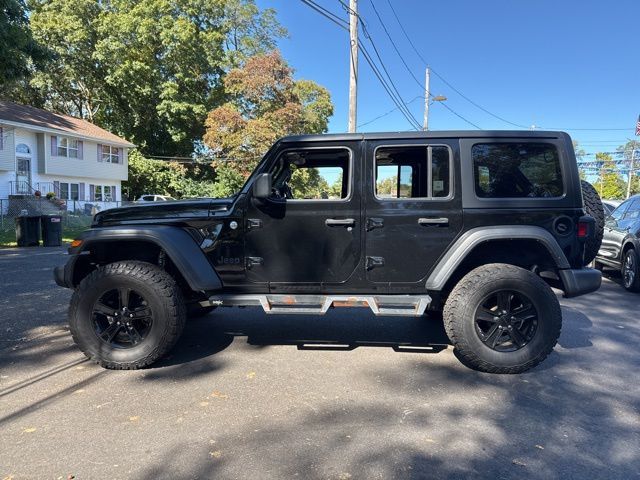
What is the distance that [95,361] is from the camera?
14.0 feet

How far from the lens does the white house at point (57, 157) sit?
2689cm

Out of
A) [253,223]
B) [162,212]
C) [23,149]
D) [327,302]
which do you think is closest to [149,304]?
[162,212]

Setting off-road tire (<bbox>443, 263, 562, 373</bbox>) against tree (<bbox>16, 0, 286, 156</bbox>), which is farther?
tree (<bbox>16, 0, 286, 156</bbox>)

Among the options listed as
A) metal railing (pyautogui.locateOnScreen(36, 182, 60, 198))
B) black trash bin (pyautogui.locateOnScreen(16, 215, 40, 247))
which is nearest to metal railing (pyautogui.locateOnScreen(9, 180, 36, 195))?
metal railing (pyautogui.locateOnScreen(36, 182, 60, 198))

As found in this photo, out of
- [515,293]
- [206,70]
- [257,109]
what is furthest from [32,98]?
[515,293]

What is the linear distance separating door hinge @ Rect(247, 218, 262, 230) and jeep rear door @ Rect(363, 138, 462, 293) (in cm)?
96

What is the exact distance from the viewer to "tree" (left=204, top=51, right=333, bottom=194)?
26.4 meters

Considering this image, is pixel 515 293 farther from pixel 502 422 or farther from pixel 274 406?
pixel 274 406

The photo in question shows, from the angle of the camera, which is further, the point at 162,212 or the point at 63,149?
the point at 63,149

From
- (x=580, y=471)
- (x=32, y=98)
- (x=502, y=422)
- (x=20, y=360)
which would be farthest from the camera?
(x=32, y=98)

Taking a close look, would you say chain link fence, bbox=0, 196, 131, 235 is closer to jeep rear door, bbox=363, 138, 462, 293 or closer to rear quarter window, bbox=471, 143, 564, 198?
jeep rear door, bbox=363, 138, 462, 293

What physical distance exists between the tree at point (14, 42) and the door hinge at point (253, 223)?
A: 10.8m

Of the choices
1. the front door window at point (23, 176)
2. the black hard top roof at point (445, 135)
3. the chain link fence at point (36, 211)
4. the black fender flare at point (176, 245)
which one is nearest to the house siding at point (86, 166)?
the front door window at point (23, 176)

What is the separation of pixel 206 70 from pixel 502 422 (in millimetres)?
34798
